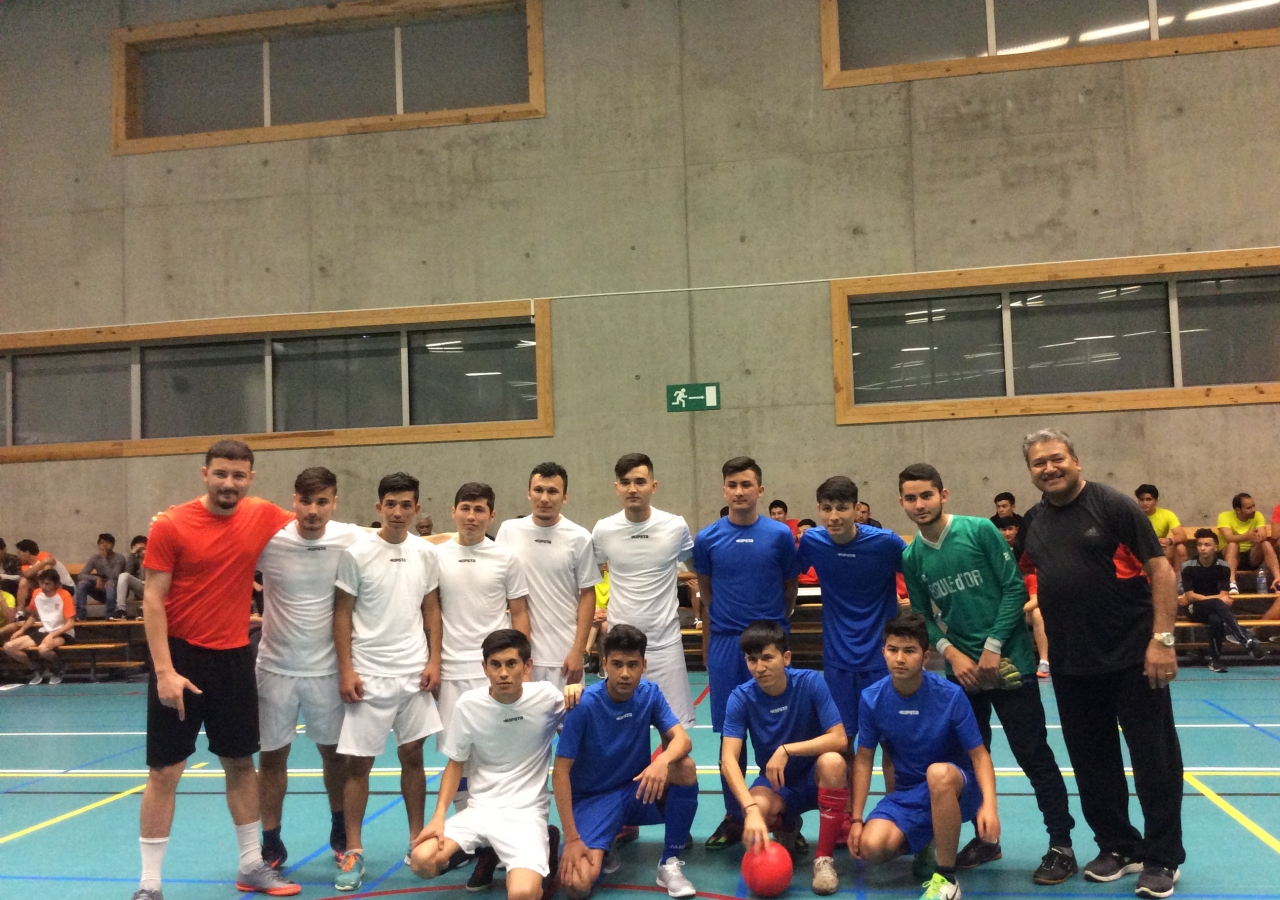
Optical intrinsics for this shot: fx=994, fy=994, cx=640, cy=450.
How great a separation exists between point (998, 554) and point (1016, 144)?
10174mm

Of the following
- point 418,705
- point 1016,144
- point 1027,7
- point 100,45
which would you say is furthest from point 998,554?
point 100,45

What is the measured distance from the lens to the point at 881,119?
13711mm

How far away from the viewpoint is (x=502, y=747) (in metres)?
4.93

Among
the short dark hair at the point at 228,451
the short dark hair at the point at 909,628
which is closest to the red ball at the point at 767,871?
the short dark hair at the point at 909,628

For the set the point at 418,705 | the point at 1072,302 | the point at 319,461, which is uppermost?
the point at 1072,302

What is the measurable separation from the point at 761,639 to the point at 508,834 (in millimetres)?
1536

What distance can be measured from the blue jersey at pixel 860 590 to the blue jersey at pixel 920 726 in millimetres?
518

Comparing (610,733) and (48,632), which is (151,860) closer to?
(610,733)

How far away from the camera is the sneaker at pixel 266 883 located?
191 inches

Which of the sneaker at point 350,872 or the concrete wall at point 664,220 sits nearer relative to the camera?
the sneaker at point 350,872

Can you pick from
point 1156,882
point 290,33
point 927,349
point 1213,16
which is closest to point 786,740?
point 1156,882

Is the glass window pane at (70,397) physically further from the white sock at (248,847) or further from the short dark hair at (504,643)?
the short dark hair at (504,643)

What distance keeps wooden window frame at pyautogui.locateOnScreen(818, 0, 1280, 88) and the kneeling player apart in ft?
37.1

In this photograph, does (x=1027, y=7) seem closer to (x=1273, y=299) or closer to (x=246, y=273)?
(x=1273, y=299)
